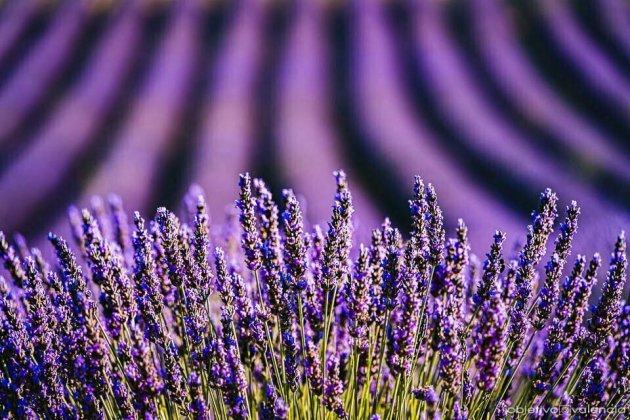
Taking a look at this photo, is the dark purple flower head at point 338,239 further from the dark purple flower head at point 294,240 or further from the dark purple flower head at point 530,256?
the dark purple flower head at point 530,256

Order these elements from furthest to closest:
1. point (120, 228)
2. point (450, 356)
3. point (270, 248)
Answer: point (120, 228) < point (270, 248) < point (450, 356)

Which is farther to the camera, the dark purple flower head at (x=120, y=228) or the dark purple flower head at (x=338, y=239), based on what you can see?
the dark purple flower head at (x=120, y=228)

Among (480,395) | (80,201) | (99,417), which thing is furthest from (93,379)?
(80,201)

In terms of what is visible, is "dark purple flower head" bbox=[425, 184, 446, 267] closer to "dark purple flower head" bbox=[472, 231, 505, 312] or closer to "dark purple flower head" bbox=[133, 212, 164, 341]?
"dark purple flower head" bbox=[472, 231, 505, 312]

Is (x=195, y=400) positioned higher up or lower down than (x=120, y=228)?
lower down

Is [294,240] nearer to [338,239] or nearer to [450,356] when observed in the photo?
[338,239]

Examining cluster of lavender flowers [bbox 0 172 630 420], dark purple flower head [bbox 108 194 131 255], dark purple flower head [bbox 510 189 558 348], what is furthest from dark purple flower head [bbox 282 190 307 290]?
dark purple flower head [bbox 108 194 131 255]

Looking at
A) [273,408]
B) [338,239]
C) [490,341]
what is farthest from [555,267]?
→ [273,408]

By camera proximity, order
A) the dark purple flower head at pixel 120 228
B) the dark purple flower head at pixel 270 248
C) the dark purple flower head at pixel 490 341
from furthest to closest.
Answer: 1. the dark purple flower head at pixel 120 228
2. the dark purple flower head at pixel 270 248
3. the dark purple flower head at pixel 490 341

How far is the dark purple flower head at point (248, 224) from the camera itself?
0.67 meters

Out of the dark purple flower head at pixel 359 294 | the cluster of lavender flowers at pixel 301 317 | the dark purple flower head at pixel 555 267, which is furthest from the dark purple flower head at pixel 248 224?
the dark purple flower head at pixel 555 267

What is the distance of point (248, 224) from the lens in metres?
0.68

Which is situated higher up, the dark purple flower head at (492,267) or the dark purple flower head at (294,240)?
the dark purple flower head at (294,240)

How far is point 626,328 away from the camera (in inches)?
24.9
